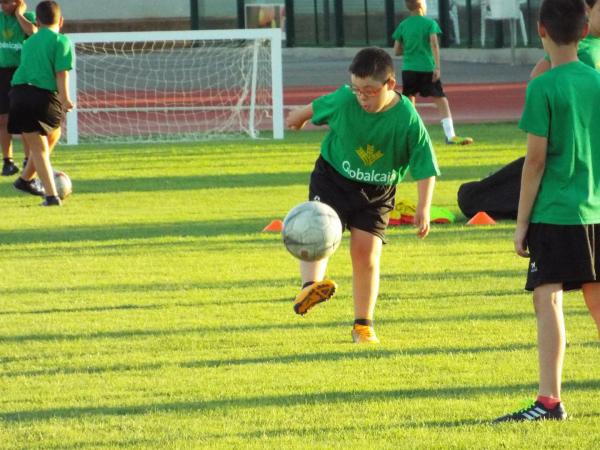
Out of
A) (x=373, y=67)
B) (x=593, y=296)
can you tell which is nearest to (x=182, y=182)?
(x=373, y=67)

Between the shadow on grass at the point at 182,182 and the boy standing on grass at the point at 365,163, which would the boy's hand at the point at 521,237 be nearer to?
the boy standing on grass at the point at 365,163

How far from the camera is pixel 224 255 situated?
1079cm

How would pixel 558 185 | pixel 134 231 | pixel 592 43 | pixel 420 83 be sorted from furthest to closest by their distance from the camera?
1. pixel 420 83
2. pixel 134 231
3. pixel 592 43
4. pixel 558 185

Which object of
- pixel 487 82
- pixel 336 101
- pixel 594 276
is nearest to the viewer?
pixel 594 276

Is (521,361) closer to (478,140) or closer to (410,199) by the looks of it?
(410,199)

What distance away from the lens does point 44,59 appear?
13461 millimetres

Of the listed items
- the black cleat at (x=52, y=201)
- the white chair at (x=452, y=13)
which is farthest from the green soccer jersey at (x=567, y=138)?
the white chair at (x=452, y=13)

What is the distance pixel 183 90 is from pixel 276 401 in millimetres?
21206

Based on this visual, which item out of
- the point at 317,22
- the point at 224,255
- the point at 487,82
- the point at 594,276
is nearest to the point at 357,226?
the point at 594,276

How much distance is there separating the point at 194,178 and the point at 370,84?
920cm

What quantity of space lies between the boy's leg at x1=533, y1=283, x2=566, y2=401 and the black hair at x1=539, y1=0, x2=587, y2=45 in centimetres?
98

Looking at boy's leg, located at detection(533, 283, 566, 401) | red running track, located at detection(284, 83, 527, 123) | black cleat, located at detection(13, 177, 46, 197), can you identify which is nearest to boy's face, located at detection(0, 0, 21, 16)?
black cleat, located at detection(13, 177, 46, 197)

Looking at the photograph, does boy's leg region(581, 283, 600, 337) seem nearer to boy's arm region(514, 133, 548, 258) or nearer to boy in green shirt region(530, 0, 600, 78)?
boy's arm region(514, 133, 548, 258)

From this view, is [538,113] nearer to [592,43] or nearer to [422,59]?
[592,43]
